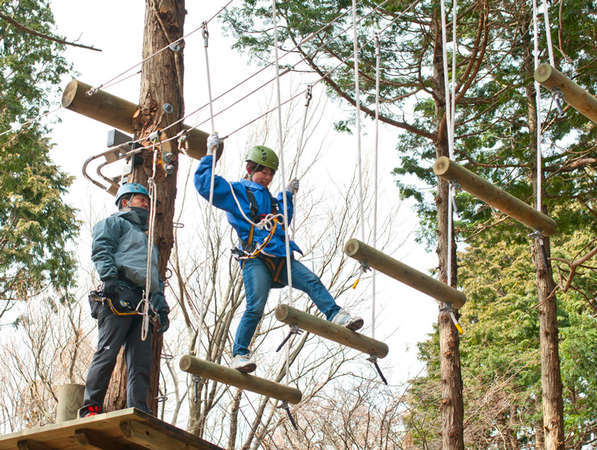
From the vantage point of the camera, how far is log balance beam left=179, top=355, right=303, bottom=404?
12.2ft

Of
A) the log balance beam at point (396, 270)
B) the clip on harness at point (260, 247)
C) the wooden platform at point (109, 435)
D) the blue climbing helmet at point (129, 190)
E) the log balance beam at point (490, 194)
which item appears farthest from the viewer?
the blue climbing helmet at point (129, 190)

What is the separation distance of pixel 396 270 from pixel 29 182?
12.0 m

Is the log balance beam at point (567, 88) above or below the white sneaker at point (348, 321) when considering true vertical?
above

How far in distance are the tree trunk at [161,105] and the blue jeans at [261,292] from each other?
634mm

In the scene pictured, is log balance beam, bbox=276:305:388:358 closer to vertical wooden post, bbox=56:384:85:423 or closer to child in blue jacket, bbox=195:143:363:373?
child in blue jacket, bbox=195:143:363:373

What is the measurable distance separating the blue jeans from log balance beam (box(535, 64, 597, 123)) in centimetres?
187

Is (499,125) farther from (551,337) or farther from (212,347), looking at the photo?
(212,347)

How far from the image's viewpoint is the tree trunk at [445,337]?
7.86 metres

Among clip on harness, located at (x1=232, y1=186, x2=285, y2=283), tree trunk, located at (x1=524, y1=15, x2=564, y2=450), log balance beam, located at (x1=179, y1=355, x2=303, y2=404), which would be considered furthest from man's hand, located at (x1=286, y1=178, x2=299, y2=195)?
tree trunk, located at (x1=524, y1=15, x2=564, y2=450)

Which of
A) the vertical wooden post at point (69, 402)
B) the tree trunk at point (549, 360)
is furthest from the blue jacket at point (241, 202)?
the tree trunk at point (549, 360)

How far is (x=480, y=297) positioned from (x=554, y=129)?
8752 millimetres

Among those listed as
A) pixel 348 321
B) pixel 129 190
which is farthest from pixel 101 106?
pixel 348 321

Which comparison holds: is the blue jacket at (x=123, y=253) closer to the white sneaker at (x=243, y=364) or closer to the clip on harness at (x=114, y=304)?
the clip on harness at (x=114, y=304)

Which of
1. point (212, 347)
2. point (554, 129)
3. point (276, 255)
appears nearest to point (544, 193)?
point (554, 129)
